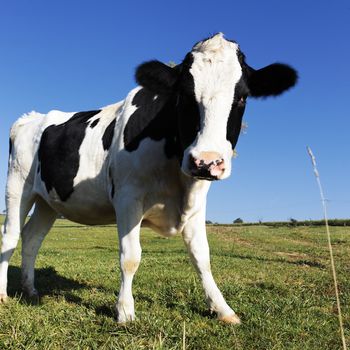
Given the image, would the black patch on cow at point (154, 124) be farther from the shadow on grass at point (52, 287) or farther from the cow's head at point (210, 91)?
the shadow on grass at point (52, 287)

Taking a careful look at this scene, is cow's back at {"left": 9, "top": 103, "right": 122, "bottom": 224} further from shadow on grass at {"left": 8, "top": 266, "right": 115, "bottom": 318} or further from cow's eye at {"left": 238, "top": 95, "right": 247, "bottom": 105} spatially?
cow's eye at {"left": 238, "top": 95, "right": 247, "bottom": 105}

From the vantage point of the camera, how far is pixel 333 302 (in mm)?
6406

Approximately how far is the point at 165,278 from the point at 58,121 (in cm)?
342

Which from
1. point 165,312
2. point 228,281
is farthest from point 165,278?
point 165,312

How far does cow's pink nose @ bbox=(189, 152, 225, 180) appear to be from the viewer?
4094 mm

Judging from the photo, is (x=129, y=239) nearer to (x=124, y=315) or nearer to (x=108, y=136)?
(x=124, y=315)

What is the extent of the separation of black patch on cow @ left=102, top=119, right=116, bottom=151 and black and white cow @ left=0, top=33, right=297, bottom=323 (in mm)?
19

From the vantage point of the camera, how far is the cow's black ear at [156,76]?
17.2 ft

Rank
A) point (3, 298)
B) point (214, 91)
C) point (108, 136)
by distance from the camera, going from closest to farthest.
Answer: point (214, 91) → point (108, 136) → point (3, 298)

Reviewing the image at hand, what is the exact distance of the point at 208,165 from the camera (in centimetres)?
409

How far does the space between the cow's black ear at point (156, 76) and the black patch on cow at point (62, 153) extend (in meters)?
1.90

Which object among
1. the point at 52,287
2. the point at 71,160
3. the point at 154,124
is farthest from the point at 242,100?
the point at 52,287

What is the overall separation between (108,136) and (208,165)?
258 centimetres

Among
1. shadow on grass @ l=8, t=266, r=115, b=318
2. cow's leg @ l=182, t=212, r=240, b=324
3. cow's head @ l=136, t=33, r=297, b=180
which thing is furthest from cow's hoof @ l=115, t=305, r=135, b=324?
cow's head @ l=136, t=33, r=297, b=180
